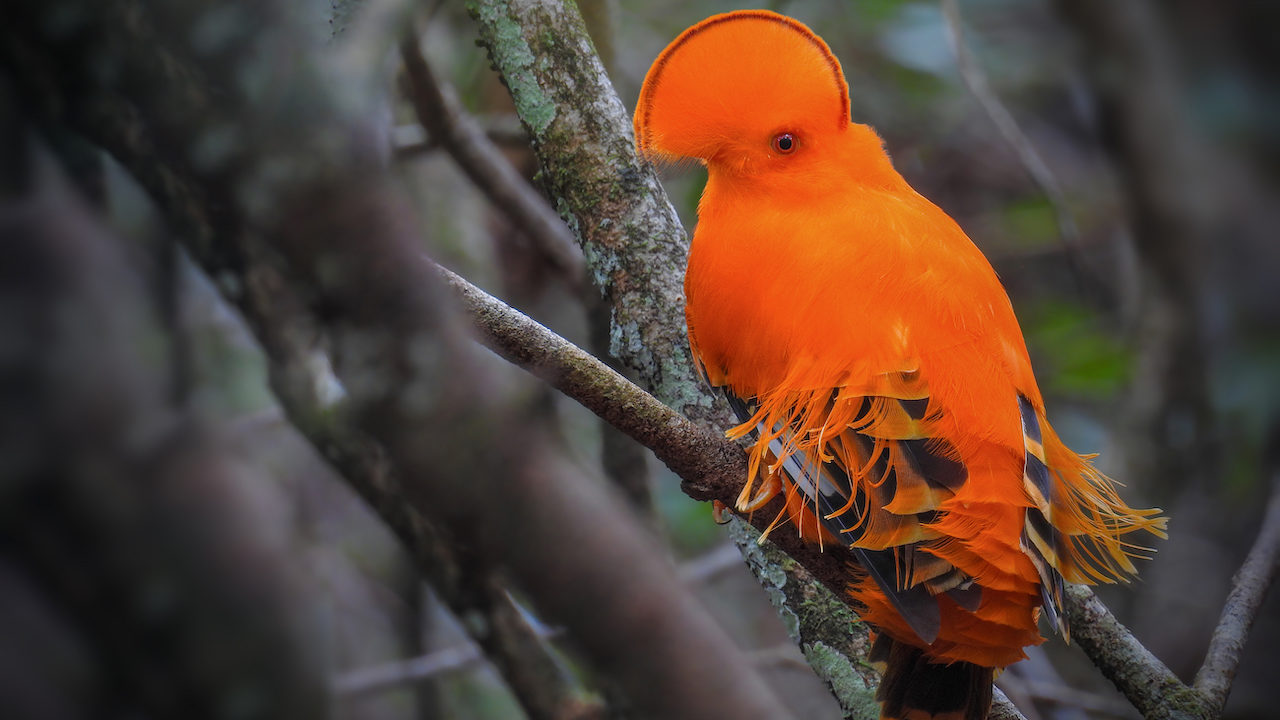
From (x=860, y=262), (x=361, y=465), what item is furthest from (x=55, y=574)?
(x=860, y=262)

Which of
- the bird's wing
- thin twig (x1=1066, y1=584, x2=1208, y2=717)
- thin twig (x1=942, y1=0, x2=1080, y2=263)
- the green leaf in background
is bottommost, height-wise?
the green leaf in background

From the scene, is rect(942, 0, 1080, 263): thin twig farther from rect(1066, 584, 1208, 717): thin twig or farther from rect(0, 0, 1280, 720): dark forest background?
rect(1066, 584, 1208, 717): thin twig

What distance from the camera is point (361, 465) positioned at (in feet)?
5.40

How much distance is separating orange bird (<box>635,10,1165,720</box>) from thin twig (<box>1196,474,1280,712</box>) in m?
0.23

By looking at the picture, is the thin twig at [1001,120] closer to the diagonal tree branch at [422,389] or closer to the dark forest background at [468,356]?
the dark forest background at [468,356]

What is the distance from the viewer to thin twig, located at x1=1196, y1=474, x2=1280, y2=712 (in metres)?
1.63

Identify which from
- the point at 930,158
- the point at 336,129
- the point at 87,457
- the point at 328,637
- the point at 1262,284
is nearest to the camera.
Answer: the point at 336,129

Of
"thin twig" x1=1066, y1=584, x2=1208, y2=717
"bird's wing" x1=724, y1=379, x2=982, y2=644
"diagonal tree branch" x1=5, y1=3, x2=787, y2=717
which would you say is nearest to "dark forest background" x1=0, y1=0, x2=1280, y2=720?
"diagonal tree branch" x1=5, y1=3, x2=787, y2=717

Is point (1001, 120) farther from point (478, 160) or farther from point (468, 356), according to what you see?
point (468, 356)

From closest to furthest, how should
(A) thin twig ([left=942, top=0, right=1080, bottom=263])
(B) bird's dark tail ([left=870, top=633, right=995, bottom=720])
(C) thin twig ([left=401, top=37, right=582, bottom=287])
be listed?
(B) bird's dark tail ([left=870, top=633, right=995, bottom=720]), (C) thin twig ([left=401, top=37, right=582, bottom=287]), (A) thin twig ([left=942, top=0, right=1080, bottom=263])

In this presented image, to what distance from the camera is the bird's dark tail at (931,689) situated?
148 cm

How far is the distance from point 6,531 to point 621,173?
1072 mm

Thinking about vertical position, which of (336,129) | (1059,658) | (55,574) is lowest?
(1059,658)

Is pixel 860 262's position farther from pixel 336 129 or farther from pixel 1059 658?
pixel 1059 658
